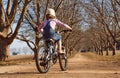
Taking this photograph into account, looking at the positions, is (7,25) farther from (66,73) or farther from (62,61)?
(66,73)

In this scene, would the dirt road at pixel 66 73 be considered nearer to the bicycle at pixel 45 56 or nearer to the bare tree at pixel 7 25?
the bicycle at pixel 45 56

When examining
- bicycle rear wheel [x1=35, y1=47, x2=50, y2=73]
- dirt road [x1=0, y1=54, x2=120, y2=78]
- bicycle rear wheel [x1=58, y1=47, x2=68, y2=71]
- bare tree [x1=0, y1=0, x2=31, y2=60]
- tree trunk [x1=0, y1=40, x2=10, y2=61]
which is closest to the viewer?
dirt road [x1=0, y1=54, x2=120, y2=78]

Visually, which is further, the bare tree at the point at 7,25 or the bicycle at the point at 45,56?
the bare tree at the point at 7,25

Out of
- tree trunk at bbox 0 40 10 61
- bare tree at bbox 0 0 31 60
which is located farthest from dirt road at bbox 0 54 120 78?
tree trunk at bbox 0 40 10 61

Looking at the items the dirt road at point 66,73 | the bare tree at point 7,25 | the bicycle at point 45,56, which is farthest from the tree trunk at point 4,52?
the bicycle at point 45,56

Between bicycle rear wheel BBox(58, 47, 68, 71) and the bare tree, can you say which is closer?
bicycle rear wheel BBox(58, 47, 68, 71)

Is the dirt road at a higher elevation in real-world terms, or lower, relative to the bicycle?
lower

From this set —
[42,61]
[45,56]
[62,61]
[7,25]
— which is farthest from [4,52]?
[45,56]

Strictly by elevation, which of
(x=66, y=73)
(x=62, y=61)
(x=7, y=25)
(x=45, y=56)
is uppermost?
(x=7, y=25)

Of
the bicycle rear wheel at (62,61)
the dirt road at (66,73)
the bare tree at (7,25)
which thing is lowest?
the dirt road at (66,73)

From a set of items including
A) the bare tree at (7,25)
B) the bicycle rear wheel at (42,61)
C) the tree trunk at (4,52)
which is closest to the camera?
the bicycle rear wheel at (42,61)

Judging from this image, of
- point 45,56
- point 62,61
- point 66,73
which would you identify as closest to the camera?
point 45,56

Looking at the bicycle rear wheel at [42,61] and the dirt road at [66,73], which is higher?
the bicycle rear wheel at [42,61]

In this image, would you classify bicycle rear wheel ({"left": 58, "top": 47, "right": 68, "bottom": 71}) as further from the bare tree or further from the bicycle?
the bare tree
